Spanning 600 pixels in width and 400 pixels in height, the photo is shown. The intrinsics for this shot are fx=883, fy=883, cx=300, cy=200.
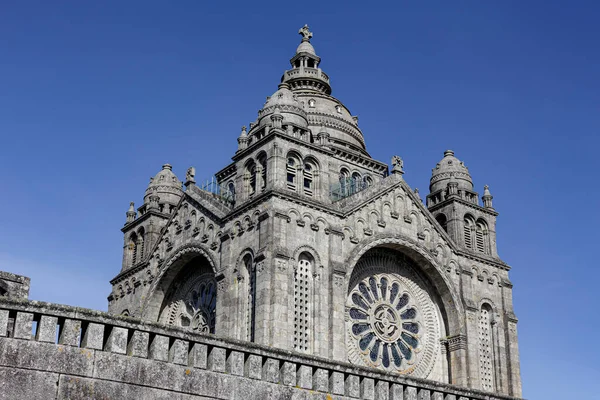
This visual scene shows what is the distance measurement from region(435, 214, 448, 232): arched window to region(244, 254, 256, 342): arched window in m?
14.0

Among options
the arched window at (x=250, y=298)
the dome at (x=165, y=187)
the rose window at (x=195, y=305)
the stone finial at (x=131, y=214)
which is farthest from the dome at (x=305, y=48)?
the arched window at (x=250, y=298)

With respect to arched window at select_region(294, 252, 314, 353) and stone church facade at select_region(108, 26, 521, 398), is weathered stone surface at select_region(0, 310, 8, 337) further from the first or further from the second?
arched window at select_region(294, 252, 314, 353)

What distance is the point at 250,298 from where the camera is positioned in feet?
132

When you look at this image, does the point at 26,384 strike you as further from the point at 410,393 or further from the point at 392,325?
the point at 392,325

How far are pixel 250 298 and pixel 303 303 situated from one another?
250 centimetres

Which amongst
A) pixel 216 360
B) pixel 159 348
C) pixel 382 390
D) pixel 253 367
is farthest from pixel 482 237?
pixel 159 348

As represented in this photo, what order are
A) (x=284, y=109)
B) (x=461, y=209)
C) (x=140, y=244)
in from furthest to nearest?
(x=140, y=244), (x=461, y=209), (x=284, y=109)

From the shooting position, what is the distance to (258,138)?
44438 mm

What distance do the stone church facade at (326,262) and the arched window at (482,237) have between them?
0.09 m

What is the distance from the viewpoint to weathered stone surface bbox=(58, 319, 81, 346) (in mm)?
17062

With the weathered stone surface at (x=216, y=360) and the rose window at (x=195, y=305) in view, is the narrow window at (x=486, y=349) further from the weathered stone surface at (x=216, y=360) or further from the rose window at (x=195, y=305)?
the weathered stone surface at (x=216, y=360)

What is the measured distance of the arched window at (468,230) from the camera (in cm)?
4959

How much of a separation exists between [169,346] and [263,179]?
24.7 metres

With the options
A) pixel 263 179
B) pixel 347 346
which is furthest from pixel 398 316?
pixel 263 179
